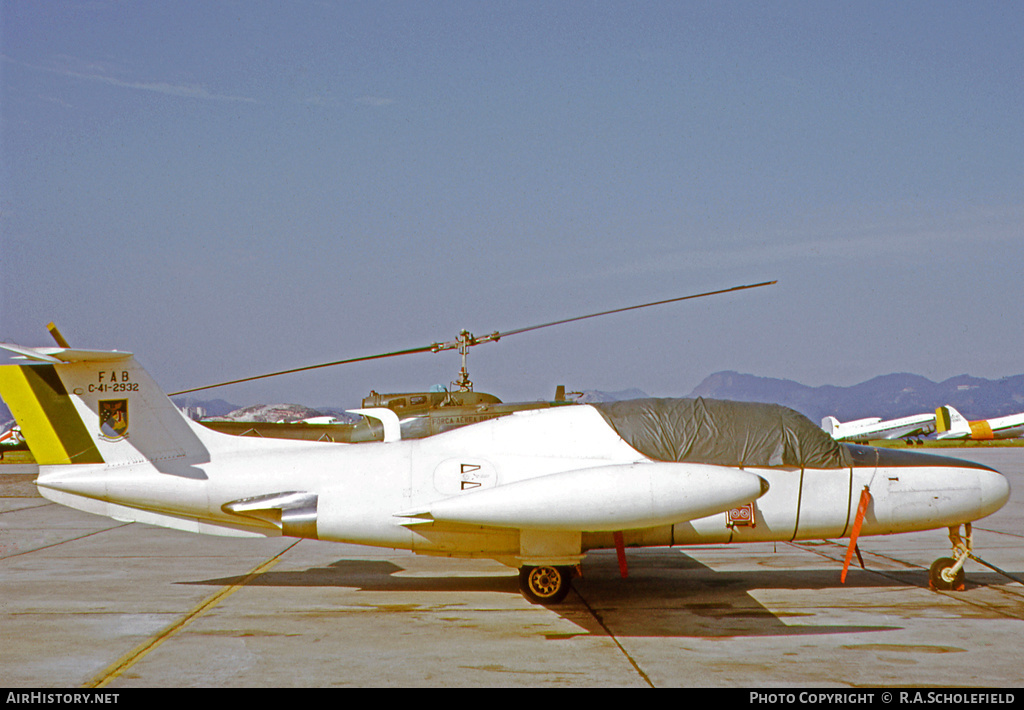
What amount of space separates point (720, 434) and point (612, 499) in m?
2.08

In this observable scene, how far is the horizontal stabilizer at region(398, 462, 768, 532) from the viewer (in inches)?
312

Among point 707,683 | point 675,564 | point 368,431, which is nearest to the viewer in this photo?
point 707,683

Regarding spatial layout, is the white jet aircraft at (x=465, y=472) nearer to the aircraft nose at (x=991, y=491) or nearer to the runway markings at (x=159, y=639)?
the aircraft nose at (x=991, y=491)

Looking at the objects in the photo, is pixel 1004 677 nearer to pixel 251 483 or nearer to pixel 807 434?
pixel 807 434

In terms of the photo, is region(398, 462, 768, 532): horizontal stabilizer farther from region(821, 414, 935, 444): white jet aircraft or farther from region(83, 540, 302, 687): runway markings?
region(821, 414, 935, 444): white jet aircraft

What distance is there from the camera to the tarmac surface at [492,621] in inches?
259

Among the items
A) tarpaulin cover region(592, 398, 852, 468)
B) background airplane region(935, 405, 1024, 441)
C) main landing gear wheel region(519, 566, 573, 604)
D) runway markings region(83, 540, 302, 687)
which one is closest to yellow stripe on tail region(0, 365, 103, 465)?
runway markings region(83, 540, 302, 687)

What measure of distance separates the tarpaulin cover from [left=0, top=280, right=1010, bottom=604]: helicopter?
0.01m

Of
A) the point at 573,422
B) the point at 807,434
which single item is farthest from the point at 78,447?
the point at 807,434

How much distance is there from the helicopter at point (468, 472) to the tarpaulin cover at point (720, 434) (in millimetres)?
15

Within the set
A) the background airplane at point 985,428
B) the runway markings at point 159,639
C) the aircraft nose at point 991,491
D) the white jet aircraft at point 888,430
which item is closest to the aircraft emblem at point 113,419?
the runway markings at point 159,639

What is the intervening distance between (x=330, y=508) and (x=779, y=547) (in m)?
7.46

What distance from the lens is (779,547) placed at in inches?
537

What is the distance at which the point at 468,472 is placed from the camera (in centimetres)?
930
